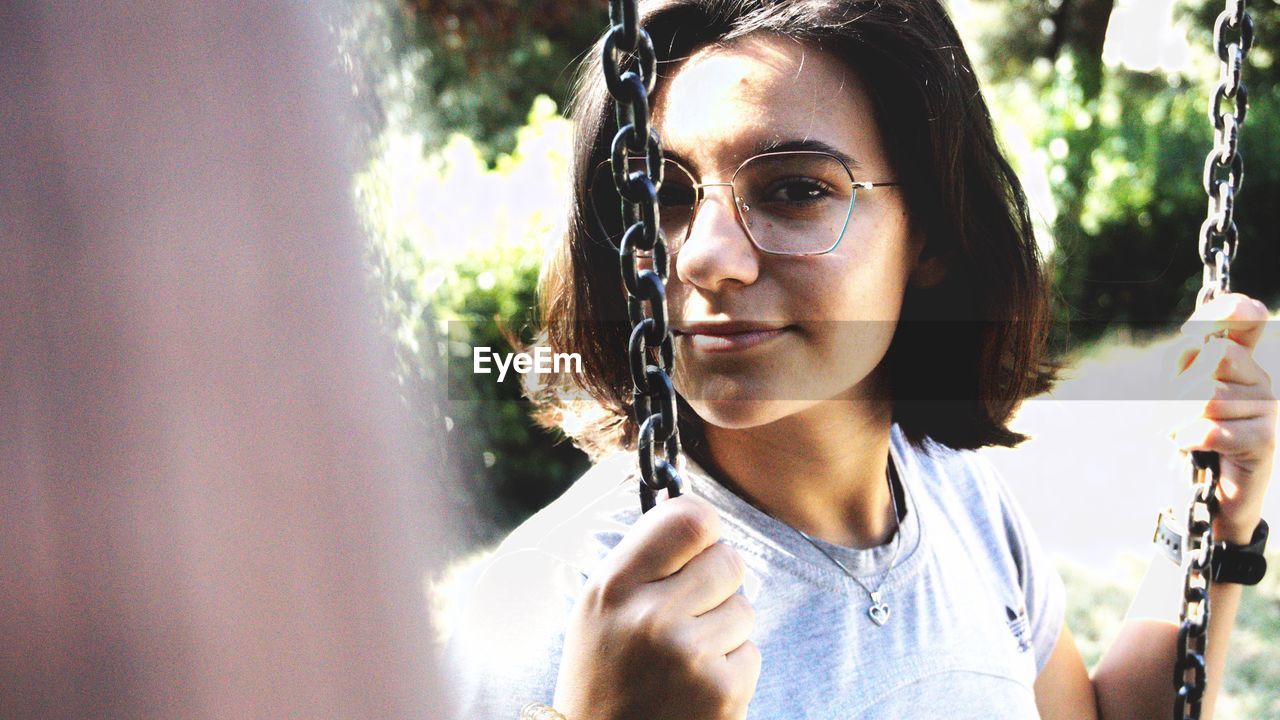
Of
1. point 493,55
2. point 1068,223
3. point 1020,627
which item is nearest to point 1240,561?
point 1020,627

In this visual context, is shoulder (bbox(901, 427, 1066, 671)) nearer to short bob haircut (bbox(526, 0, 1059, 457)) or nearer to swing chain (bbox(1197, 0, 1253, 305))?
short bob haircut (bbox(526, 0, 1059, 457))

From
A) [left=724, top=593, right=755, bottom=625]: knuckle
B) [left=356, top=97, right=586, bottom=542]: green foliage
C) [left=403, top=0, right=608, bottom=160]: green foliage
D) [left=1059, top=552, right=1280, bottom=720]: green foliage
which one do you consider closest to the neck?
[left=724, top=593, right=755, bottom=625]: knuckle

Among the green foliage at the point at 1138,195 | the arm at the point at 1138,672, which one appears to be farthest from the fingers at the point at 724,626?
the green foliage at the point at 1138,195

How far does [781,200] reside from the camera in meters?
1.13

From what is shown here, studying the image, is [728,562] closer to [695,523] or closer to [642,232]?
[695,523]

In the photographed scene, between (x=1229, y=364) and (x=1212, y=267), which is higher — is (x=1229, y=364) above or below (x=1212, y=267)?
below

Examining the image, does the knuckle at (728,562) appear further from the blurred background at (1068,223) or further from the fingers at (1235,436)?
the fingers at (1235,436)

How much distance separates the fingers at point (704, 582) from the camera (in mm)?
855

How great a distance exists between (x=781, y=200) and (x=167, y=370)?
2.74 feet

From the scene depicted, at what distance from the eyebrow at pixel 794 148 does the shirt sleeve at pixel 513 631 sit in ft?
1.45

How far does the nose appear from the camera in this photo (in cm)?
106

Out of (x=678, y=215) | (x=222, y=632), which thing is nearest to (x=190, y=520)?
Result: (x=222, y=632)

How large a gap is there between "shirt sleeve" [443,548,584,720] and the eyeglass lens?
37cm

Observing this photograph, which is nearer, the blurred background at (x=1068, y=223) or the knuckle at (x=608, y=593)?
the knuckle at (x=608, y=593)
